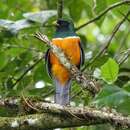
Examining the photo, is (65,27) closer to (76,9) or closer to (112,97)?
(76,9)

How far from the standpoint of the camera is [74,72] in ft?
13.7

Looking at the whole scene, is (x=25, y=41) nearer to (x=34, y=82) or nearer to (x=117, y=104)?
(x=34, y=82)

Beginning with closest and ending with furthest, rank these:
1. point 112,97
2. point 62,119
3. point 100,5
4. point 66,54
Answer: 1. point 112,97
2. point 62,119
3. point 66,54
4. point 100,5

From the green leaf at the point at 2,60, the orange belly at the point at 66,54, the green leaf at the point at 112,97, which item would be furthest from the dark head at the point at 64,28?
the green leaf at the point at 112,97

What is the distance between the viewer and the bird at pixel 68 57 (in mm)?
4500

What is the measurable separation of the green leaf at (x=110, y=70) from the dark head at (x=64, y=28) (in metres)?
1.23

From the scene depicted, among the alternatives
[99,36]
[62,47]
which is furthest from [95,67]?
[99,36]

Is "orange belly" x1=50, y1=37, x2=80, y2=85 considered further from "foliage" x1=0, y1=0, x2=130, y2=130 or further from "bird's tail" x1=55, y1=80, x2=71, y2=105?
"foliage" x1=0, y1=0, x2=130, y2=130

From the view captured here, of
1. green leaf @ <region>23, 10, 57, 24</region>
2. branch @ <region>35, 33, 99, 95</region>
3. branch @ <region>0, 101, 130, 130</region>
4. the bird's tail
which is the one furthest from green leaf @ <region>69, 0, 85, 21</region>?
branch @ <region>0, 101, 130, 130</region>

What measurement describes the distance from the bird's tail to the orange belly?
0.04 meters

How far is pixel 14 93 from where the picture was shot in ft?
16.4

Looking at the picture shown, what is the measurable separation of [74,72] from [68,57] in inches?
16.2

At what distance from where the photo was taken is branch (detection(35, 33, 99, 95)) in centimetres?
401

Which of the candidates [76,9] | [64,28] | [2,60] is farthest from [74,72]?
[76,9]
